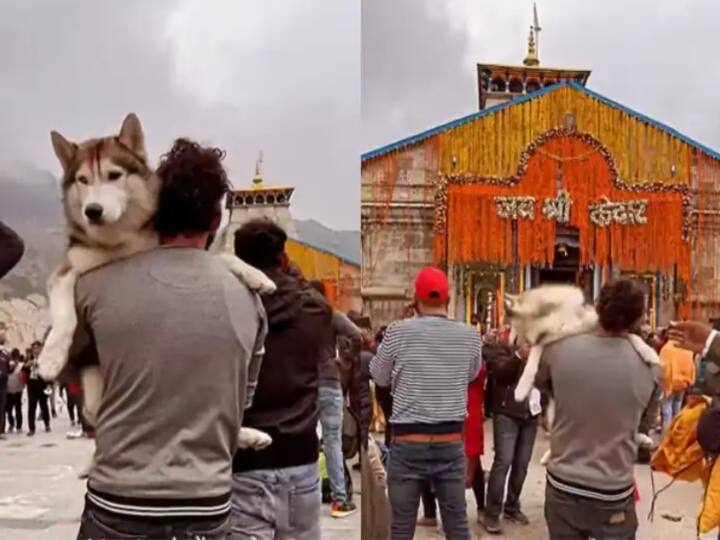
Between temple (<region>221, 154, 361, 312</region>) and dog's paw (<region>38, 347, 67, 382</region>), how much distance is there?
1.27 feet

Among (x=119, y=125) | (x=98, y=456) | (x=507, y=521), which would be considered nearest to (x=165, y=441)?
(x=98, y=456)

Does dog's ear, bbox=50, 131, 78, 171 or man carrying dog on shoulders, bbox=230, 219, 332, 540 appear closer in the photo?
dog's ear, bbox=50, 131, 78, 171

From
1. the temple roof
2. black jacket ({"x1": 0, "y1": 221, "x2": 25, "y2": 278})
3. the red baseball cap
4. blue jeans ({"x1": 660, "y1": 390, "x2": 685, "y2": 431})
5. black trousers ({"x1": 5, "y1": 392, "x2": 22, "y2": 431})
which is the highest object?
the temple roof

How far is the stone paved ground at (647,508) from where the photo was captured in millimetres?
2070

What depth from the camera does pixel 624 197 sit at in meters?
2.12

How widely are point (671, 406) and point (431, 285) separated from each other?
0.63 metres

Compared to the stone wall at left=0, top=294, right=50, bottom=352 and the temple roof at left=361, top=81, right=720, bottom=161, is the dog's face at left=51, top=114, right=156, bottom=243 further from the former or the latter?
the temple roof at left=361, top=81, right=720, bottom=161

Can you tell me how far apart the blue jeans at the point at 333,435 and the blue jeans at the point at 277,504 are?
5.7 inches

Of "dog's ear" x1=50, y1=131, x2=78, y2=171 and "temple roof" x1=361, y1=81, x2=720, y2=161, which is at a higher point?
"temple roof" x1=361, y1=81, x2=720, y2=161

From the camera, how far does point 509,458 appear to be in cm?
215

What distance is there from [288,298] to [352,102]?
449 millimetres

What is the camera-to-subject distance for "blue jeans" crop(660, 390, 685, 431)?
204cm

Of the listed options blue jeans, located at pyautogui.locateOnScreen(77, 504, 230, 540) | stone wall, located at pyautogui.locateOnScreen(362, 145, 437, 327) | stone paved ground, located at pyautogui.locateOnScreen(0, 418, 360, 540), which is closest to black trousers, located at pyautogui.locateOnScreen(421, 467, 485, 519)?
stone wall, located at pyautogui.locateOnScreen(362, 145, 437, 327)

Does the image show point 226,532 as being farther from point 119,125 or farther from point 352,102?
point 352,102
